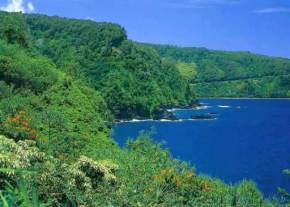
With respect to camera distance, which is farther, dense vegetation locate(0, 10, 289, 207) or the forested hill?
the forested hill

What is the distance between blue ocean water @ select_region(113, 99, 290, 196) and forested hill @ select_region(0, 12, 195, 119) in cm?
766

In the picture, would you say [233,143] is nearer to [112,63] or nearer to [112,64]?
[112,64]

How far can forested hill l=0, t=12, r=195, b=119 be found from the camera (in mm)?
132000

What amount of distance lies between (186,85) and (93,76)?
35.8 meters

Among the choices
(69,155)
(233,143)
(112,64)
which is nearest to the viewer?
(69,155)

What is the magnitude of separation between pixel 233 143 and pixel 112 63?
151 feet

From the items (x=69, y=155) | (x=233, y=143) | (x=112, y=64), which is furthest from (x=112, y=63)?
(x=69, y=155)

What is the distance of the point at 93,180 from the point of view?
20.3m

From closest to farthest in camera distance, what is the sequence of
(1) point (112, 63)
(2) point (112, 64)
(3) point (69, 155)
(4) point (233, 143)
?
1. (3) point (69, 155)
2. (4) point (233, 143)
3. (2) point (112, 64)
4. (1) point (112, 63)

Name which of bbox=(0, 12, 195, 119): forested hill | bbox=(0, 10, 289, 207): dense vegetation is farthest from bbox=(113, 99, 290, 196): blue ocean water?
bbox=(0, 10, 289, 207): dense vegetation

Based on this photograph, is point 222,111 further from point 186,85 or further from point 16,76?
point 16,76

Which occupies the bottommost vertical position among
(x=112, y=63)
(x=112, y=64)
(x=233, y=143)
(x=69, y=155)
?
(x=233, y=143)

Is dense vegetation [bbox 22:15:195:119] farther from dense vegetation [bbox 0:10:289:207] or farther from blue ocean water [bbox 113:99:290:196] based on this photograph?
dense vegetation [bbox 0:10:289:207]

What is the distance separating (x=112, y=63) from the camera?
5463 inches
